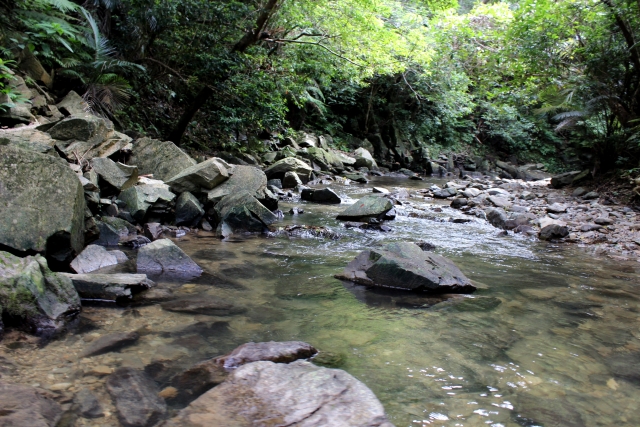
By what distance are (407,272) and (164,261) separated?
99.8 inches

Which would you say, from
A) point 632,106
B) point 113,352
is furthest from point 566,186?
point 113,352

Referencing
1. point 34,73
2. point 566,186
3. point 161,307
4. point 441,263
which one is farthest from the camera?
point 566,186

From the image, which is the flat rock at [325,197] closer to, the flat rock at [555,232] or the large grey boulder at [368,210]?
the large grey boulder at [368,210]

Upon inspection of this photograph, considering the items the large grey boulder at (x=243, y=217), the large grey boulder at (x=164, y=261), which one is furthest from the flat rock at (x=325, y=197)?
the large grey boulder at (x=164, y=261)

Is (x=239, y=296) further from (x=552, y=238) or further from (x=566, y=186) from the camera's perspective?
(x=566, y=186)

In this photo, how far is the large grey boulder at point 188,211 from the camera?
690 cm

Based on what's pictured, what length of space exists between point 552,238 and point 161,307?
20.4 ft

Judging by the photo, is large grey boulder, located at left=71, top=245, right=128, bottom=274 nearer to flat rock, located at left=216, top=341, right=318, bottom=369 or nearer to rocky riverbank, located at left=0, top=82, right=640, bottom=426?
rocky riverbank, located at left=0, top=82, right=640, bottom=426

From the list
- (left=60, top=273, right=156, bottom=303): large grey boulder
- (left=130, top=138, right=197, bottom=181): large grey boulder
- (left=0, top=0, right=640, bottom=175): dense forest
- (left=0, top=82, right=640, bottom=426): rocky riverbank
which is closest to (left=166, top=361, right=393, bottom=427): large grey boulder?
(left=0, top=82, right=640, bottom=426): rocky riverbank

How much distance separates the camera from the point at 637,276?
5250 millimetres

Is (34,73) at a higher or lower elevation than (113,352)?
higher

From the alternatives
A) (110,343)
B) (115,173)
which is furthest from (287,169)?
(110,343)

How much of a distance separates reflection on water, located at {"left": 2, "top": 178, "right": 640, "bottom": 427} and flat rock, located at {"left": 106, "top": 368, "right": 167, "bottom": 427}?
2.4 inches

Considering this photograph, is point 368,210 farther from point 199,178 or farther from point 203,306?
→ point 203,306
